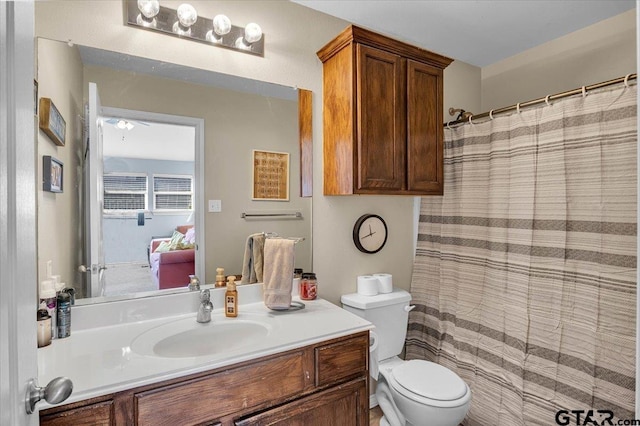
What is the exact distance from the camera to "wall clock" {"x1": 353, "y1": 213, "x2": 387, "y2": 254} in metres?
2.11

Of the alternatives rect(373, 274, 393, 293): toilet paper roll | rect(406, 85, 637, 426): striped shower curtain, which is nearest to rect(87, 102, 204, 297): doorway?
rect(373, 274, 393, 293): toilet paper roll

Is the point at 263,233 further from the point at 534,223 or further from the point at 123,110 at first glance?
the point at 534,223

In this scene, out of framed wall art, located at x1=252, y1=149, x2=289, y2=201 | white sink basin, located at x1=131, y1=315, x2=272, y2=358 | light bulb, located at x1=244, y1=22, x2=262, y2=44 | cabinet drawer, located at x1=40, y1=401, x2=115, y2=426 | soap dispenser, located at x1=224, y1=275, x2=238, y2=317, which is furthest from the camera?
framed wall art, located at x1=252, y1=149, x2=289, y2=201

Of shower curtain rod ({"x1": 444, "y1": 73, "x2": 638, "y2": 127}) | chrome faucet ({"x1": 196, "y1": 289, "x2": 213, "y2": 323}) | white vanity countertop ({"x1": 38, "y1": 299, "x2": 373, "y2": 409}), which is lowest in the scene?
white vanity countertop ({"x1": 38, "y1": 299, "x2": 373, "y2": 409})

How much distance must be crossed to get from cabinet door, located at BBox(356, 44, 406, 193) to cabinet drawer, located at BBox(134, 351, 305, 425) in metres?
0.94

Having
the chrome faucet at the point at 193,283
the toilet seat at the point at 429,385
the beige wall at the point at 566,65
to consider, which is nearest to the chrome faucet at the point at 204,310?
the chrome faucet at the point at 193,283

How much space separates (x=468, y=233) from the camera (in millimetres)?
2148

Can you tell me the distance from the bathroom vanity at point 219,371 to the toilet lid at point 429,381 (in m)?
0.34

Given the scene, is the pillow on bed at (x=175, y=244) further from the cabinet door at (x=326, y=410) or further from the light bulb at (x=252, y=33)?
the light bulb at (x=252, y=33)

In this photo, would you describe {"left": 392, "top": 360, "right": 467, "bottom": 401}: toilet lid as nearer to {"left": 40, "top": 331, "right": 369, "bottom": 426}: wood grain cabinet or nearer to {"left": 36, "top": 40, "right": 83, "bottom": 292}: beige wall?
{"left": 40, "top": 331, "right": 369, "bottom": 426}: wood grain cabinet

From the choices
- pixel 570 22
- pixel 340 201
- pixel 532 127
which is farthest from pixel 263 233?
pixel 570 22

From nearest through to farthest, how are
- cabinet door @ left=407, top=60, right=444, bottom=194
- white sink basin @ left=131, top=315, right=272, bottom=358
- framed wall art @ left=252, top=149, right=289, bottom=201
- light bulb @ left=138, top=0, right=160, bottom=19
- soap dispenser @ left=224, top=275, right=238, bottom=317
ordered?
white sink basin @ left=131, top=315, right=272, bottom=358
light bulb @ left=138, top=0, right=160, bottom=19
soap dispenser @ left=224, top=275, right=238, bottom=317
framed wall art @ left=252, top=149, right=289, bottom=201
cabinet door @ left=407, top=60, right=444, bottom=194

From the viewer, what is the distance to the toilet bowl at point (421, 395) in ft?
5.15

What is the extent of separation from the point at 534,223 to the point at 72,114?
7.48 ft
